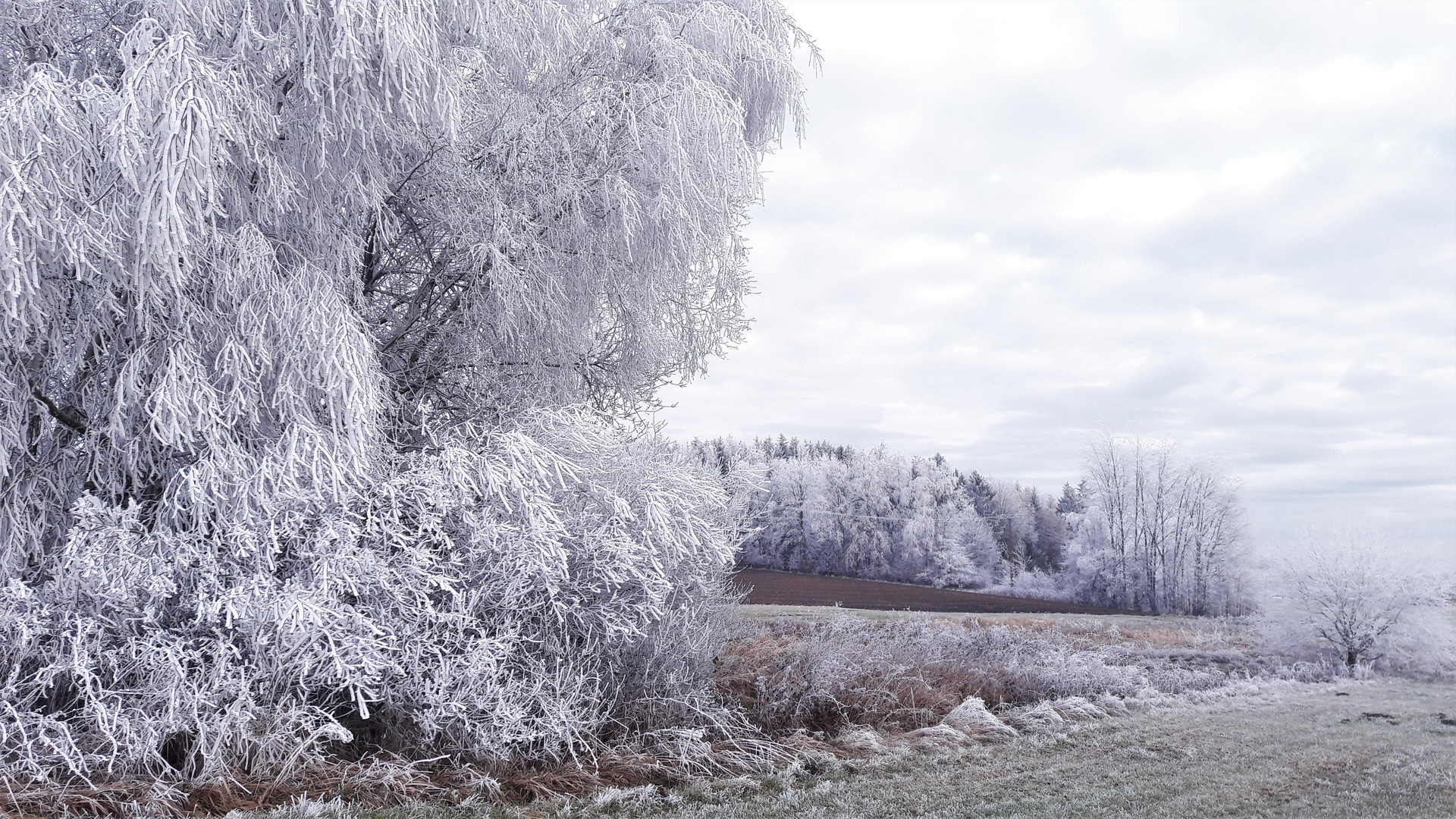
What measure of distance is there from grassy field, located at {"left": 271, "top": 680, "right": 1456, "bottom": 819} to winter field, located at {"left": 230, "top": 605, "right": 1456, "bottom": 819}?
0.02m

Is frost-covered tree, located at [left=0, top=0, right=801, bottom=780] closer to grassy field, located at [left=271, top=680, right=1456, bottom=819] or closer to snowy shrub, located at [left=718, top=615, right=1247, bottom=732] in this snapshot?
grassy field, located at [left=271, top=680, right=1456, bottom=819]

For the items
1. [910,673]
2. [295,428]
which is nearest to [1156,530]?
[910,673]

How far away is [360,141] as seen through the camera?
17.7 ft

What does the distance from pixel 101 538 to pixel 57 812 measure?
1.47 meters

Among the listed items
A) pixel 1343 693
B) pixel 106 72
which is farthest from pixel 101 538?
pixel 1343 693

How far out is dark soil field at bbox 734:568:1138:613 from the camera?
17.0 meters

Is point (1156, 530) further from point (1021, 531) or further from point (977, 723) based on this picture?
point (977, 723)

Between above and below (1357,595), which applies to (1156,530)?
above

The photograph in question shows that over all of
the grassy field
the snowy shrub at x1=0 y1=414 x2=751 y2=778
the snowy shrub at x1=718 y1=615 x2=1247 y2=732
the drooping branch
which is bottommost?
the grassy field

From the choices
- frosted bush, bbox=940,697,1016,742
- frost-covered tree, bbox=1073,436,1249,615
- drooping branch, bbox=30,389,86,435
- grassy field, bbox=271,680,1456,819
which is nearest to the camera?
grassy field, bbox=271,680,1456,819

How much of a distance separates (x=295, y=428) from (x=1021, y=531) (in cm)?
2913

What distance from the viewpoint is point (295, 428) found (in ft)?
16.1

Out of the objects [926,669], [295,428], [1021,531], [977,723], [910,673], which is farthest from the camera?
[1021,531]

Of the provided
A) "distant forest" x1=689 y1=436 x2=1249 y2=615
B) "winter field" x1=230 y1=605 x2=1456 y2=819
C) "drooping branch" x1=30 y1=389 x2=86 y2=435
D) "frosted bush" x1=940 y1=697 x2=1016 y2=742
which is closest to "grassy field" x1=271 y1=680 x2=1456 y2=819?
"winter field" x1=230 y1=605 x2=1456 y2=819
